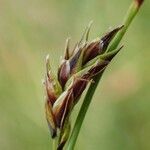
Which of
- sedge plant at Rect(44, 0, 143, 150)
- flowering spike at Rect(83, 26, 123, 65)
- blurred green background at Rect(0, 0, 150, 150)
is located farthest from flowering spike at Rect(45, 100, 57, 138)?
blurred green background at Rect(0, 0, 150, 150)

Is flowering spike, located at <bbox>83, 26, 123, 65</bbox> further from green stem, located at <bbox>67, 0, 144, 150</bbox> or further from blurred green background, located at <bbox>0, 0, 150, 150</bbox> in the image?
blurred green background, located at <bbox>0, 0, 150, 150</bbox>

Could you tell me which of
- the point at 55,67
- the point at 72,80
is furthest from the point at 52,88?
the point at 55,67

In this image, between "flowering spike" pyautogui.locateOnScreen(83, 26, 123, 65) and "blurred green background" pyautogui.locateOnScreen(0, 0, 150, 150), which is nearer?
"flowering spike" pyautogui.locateOnScreen(83, 26, 123, 65)

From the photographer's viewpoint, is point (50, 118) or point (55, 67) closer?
point (50, 118)

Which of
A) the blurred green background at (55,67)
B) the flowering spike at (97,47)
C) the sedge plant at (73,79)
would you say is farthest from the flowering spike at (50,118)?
the blurred green background at (55,67)

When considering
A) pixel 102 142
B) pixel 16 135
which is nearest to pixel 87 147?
pixel 102 142

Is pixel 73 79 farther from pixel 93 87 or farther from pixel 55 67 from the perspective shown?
pixel 55 67

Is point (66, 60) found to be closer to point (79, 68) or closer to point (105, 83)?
point (79, 68)

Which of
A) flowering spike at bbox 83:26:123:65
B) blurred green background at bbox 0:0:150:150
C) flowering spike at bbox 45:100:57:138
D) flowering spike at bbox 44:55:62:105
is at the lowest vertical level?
blurred green background at bbox 0:0:150:150
